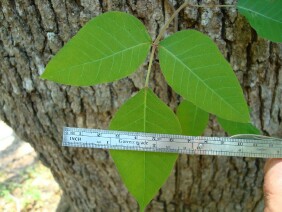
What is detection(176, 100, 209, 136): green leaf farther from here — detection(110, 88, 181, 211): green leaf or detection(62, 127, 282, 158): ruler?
detection(110, 88, 181, 211): green leaf

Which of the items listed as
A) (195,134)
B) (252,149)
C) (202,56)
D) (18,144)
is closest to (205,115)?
(195,134)

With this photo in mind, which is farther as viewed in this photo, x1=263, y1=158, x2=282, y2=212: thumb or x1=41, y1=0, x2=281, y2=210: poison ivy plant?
x1=263, y1=158, x2=282, y2=212: thumb

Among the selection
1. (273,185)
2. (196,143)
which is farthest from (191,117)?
(273,185)

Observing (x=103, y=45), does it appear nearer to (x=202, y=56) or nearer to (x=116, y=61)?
(x=116, y=61)

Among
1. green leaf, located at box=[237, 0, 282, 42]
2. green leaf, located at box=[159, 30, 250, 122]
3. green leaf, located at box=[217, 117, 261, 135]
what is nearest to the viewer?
green leaf, located at box=[159, 30, 250, 122]

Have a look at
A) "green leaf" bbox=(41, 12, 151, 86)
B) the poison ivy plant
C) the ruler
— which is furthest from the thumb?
"green leaf" bbox=(41, 12, 151, 86)

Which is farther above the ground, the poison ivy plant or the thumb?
the poison ivy plant

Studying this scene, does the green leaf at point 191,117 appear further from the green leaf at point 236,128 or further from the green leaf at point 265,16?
the green leaf at point 265,16
